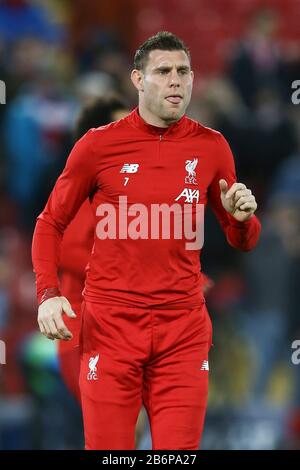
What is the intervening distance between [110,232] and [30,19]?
20.8ft

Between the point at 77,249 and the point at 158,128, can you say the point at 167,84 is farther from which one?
the point at 77,249

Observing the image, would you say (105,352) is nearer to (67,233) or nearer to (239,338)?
(67,233)

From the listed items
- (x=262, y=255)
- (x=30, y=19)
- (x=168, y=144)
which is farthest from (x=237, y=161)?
(x=168, y=144)

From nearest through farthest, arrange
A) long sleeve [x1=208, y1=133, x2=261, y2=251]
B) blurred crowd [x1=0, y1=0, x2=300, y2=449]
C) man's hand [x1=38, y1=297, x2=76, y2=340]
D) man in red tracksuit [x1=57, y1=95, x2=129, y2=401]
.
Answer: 1. man's hand [x1=38, y1=297, x2=76, y2=340]
2. long sleeve [x1=208, y1=133, x2=261, y2=251]
3. man in red tracksuit [x1=57, y1=95, x2=129, y2=401]
4. blurred crowd [x1=0, y1=0, x2=300, y2=449]

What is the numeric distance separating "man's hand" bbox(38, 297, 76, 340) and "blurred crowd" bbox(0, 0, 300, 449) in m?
2.96

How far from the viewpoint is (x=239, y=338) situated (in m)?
8.11


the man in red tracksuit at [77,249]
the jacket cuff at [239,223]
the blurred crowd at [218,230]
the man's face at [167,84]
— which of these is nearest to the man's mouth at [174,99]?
the man's face at [167,84]

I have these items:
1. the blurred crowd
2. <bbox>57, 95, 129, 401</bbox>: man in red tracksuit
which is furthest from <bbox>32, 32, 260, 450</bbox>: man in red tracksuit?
the blurred crowd

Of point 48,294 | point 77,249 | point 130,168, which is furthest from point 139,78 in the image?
point 77,249

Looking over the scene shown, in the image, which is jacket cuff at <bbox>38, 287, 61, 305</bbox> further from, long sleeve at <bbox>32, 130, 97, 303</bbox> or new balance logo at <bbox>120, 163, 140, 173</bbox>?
new balance logo at <bbox>120, 163, 140, 173</bbox>

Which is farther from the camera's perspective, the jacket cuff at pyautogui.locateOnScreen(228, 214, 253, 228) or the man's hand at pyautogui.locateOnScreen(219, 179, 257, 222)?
the jacket cuff at pyautogui.locateOnScreen(228, 214, 253, 228)

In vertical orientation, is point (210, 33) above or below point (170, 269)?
above

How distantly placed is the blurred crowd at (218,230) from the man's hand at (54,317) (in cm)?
296

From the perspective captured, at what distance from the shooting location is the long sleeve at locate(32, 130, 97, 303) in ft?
14.6
